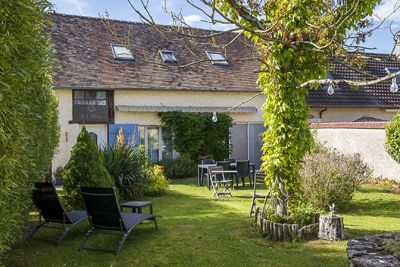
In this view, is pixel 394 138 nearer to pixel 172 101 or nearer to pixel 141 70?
pixel 172 101

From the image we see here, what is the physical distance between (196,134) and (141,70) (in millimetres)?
3699

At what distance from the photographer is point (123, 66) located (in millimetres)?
18719

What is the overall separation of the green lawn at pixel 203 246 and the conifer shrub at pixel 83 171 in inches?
44.7

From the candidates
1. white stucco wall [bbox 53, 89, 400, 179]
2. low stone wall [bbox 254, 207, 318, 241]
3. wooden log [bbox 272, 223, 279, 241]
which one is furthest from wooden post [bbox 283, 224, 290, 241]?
white stucco wall [bbox 53, 89, 400, 179]

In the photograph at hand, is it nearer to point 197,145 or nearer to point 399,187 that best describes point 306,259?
point 399,187

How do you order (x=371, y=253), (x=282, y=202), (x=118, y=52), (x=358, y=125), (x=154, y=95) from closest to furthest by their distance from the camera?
(x=371, y=253)
(x=282, y=202)
(x=358, y=125)
(x=154, y=95)
(x=118, y=52)

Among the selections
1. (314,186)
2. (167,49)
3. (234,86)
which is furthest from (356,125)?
(167,49)

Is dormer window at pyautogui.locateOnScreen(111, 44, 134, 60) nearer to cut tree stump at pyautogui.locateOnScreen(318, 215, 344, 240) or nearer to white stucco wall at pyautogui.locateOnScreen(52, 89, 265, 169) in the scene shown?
white stucco wall at pyautogui.locateOnScreen(52, 89, 265, 169)

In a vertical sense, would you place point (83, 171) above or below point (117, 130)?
below

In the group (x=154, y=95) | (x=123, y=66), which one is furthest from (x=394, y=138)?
(x=123, y=66)

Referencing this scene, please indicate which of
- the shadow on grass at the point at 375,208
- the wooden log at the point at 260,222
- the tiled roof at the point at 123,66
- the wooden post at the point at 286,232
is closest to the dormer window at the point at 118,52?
the tiled roof at the point at 123,66

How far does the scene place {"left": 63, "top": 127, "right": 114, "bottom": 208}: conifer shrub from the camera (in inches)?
360

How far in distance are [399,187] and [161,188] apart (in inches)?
280

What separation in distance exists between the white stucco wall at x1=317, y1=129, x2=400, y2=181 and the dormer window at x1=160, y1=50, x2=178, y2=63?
789 centimetres
